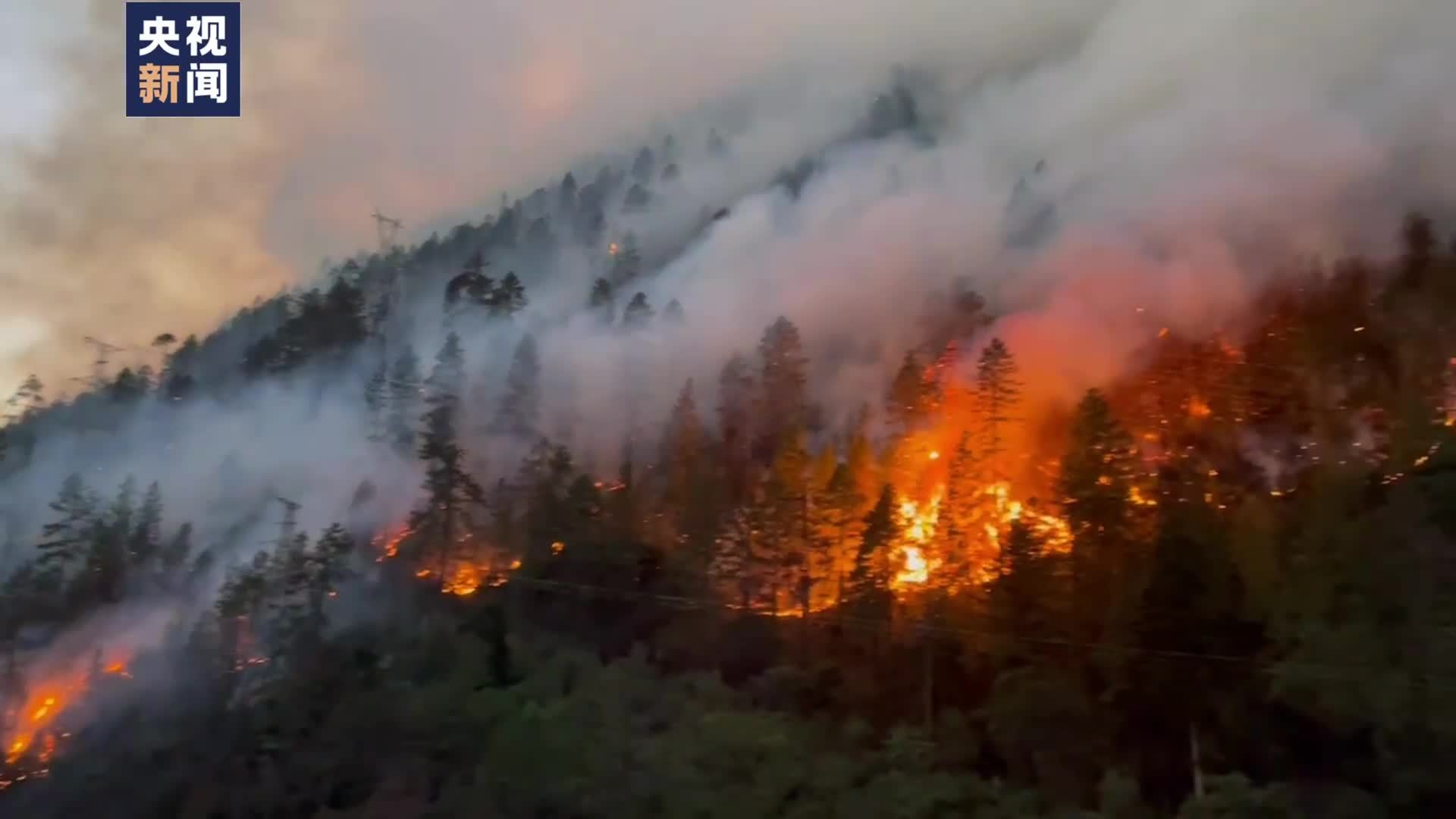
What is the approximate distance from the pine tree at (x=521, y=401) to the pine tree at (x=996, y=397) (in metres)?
12.1

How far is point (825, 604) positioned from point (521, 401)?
14.2m

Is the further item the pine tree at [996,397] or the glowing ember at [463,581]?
the glowing ember at [463,581]

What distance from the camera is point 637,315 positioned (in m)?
39.2

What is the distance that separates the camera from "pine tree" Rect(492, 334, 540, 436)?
93.2 ft

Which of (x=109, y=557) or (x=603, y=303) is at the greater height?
(x=603, y=303)

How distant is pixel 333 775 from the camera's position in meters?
17.0

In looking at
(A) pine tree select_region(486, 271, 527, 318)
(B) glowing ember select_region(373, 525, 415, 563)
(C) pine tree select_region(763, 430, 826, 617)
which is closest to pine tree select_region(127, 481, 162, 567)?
(B) glowing ember select_region(373, 525, 415, 563)

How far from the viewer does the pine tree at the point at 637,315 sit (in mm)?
38562

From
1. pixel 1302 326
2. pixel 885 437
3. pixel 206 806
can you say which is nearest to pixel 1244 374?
pixel 1302 326

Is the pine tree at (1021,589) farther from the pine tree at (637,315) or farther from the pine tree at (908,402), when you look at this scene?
the pine tree at (637,315)

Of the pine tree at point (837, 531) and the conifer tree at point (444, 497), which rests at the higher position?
the conifer tree at point (444, 497)

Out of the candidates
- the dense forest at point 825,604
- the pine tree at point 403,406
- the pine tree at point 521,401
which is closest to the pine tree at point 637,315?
the dense forest at point 825,604

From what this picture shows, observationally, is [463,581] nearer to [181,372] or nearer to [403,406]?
[403,406]

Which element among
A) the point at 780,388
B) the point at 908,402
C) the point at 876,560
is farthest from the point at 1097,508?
the point at 780,388
